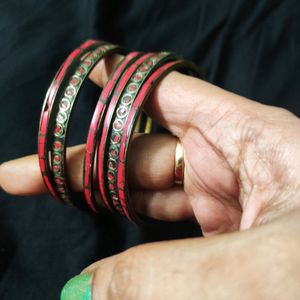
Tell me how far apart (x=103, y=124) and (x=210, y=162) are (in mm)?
167

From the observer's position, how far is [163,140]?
0.67 meters

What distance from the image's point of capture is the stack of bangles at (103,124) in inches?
23.0

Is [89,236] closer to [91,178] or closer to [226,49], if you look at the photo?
[91,178]

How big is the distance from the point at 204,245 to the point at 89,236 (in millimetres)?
389

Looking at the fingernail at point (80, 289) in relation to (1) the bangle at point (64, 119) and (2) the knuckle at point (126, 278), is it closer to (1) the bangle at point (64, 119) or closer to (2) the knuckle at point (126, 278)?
(2) the knuckle at point (126, 278)

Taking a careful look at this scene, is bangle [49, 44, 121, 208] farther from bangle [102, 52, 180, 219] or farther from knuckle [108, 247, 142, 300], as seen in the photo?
knuckle [108, 247, 142, 300]

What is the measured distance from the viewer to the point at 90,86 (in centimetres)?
82

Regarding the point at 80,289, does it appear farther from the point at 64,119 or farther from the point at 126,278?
the point at 64,119

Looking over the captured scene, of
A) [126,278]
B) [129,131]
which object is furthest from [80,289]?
[129,131]

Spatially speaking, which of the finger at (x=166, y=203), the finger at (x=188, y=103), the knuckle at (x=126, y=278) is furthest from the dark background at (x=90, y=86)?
the knuckle at (x=126, y=278)

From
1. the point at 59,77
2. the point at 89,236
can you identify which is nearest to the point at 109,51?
the point at 59,77

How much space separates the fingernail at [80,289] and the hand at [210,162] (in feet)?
0.62

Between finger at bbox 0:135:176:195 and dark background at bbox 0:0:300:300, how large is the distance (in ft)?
0.25

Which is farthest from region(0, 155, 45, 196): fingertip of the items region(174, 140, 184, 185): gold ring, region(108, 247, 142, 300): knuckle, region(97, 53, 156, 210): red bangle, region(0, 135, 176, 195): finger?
region(108, 247, 142, 300): knuckle
